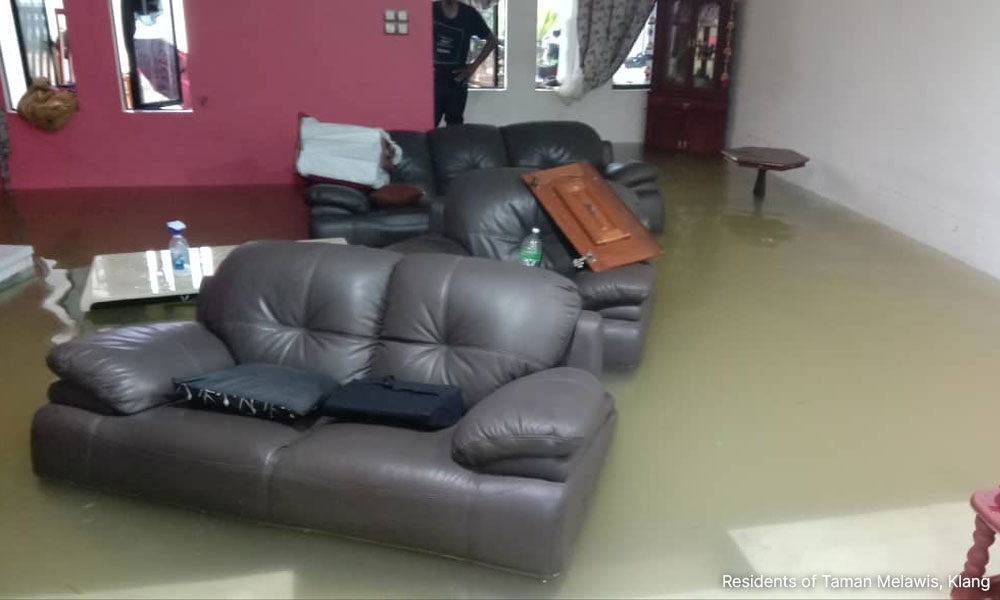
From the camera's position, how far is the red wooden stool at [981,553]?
7.29 ft

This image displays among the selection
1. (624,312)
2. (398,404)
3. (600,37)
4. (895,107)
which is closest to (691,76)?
(600,37)

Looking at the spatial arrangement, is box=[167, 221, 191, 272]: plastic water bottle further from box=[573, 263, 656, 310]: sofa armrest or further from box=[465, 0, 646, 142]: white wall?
box=[465, 0, 646, 142]: white wall

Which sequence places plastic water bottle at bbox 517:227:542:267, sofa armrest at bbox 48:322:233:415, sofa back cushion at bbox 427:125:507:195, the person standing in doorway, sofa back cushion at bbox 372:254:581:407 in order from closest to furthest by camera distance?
1. sofa armrest at bbox 48:322:233:415
2. sofa back cushion at bbox 372:254:581:407
3. plastic water bottle at bbox 517:227:542:267
4. sofa back cushion at bbox 427:125:507:195
5. the person standing in doorway

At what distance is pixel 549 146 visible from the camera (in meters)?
6.09

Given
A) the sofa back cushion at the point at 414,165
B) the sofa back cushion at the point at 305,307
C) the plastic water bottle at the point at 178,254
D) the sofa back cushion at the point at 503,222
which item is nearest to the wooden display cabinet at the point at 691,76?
the sofa back cushion at the point at 414,165

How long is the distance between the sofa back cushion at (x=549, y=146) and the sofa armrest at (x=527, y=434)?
3.73 m

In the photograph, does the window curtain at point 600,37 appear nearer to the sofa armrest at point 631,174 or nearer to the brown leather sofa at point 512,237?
the sofa armrest at point 631,174

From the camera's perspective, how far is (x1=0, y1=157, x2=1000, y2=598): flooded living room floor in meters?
2.52

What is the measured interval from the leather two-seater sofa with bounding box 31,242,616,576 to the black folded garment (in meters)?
0.04

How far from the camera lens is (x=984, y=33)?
17.3 ft

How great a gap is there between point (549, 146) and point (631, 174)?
672 millimetres

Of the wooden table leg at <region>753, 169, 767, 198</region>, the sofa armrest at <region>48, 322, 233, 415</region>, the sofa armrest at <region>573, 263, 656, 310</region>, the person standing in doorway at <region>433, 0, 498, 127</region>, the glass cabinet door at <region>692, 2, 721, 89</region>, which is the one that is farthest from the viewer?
the glass cabinet door at <region>692, 2, 721, 89</region>

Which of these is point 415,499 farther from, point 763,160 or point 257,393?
point 763,160

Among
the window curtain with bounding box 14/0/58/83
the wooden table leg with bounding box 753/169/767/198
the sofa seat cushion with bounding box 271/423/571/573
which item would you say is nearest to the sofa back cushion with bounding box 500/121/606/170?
the wooden table leg with bounding box 753/169/767/198
